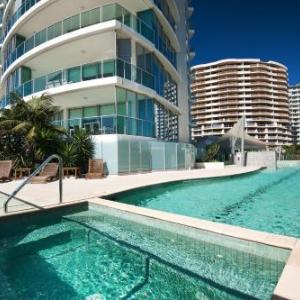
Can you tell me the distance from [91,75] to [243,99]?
340 feet

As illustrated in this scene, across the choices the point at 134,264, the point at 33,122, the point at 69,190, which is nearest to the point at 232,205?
the point at 69,190

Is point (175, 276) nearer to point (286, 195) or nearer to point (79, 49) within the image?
point (286, 195)

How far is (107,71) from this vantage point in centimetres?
1920

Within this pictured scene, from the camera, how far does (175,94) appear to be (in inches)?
1180

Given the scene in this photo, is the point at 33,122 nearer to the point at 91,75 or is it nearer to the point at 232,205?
the point at 91,75

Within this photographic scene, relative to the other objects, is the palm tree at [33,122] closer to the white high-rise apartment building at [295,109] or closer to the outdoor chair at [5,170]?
the outdoor chair at [5,170]

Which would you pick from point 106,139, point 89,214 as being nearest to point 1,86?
point 106,139

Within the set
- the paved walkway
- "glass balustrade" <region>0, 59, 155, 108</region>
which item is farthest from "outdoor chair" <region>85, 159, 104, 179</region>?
"glass balustrade" <region>0, 59, 155, 108</region>

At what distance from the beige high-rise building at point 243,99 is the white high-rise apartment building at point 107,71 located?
3621 inches

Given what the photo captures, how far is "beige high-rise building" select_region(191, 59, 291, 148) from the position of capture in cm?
11406

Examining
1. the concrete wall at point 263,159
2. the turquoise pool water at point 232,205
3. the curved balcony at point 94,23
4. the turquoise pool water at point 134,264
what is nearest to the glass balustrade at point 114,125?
the curved balcony at point 94,23

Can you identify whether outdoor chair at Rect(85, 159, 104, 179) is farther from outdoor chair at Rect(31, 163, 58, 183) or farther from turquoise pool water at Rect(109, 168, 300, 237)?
turquoise pool water at Rect(109, 168, 300, 237)

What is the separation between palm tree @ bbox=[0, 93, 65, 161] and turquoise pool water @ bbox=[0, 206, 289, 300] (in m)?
10.7

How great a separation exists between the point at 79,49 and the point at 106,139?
730cm
